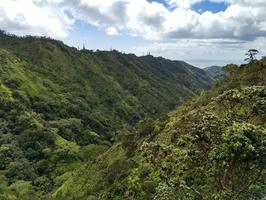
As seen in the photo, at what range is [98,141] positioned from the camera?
18462 centimetres

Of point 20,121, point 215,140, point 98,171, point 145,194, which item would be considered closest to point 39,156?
point 20,121

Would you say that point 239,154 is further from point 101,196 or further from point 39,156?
point 39,156

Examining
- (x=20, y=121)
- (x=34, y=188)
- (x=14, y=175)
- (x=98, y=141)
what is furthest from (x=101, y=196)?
(x=98, y=141)

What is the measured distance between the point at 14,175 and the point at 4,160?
40.8 ft

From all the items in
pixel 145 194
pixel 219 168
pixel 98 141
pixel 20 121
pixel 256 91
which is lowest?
pixel 98 141

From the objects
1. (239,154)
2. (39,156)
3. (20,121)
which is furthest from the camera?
(20,121)

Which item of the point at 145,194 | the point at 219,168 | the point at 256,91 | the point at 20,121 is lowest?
the point at 20,121

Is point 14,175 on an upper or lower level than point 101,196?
lower

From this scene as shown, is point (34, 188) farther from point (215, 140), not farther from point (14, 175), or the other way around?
point (215, 140)

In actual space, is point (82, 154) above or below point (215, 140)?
below

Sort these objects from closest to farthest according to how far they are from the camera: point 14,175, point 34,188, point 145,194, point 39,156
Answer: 1. point 145,194
2. point 34,188
3. point 14,175
4. point 39,156

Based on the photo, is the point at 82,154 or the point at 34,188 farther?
the point at 82,154

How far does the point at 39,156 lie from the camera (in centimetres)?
14688

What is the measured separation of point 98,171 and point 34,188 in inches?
1754
